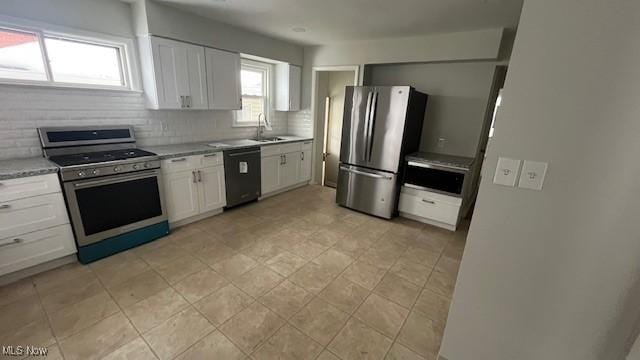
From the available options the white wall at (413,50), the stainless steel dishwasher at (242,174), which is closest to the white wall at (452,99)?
the white wall at (413,50)

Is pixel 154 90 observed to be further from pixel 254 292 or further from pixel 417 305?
pixel 417 305

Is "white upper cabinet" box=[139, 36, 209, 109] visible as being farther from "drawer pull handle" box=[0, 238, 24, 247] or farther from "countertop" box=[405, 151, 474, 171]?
"countertop" box=[405, 151, 474, 171]

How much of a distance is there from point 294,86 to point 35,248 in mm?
3811

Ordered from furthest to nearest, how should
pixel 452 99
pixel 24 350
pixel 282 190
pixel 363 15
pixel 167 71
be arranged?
1. pixel 282 190
2. pixel 452 99
3. pixel 167 71
4. pixel 363 15
5. pixel 24 350

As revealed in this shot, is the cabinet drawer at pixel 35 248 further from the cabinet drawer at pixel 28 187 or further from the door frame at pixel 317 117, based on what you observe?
the door frame at pixel 317 117

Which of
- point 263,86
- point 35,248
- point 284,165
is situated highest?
point 263,86

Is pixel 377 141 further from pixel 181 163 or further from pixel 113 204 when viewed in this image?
pixel 113 204

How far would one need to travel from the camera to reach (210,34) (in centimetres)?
327

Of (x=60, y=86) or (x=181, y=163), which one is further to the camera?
(x=181, y=163)

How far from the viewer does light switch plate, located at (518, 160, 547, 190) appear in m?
1.16

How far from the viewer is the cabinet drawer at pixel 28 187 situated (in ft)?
6.35

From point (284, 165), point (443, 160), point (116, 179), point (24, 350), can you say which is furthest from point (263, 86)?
point (24, 350)

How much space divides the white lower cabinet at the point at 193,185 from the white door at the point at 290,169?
1.17 m

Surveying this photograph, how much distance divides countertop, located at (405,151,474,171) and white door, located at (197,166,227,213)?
8.30 feet
